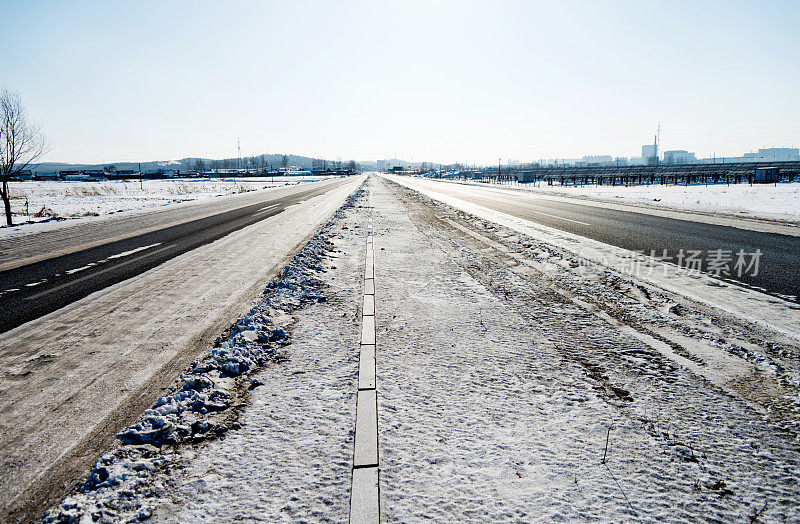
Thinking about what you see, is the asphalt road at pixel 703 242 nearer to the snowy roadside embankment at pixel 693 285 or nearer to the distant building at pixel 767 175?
the snowy roadside embankment at pixel 693 285

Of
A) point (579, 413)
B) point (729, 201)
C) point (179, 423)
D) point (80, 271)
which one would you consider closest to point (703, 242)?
point (579, 413)

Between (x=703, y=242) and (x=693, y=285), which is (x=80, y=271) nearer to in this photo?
(x=693, y=285)

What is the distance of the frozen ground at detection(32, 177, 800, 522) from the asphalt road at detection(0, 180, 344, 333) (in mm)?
3727

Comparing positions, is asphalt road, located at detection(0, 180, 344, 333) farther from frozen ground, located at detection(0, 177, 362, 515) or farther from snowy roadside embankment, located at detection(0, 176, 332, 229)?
snowy roadside embankment, located at detection(0, 176, 332, 229)

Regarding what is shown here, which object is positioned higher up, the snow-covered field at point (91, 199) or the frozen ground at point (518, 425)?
the snow-covered field at point (91, 199)

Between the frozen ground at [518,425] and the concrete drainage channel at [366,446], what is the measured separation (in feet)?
0.18

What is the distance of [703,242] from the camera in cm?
982

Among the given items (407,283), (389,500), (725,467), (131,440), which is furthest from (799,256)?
(131,440)

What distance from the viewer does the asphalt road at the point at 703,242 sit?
6.63 meters

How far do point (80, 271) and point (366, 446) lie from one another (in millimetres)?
7820

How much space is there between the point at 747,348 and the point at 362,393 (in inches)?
141

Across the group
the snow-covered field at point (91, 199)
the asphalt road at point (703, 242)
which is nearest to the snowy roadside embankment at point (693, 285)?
the asphalt road at point (703, 242)

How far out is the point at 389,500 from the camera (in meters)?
2.15

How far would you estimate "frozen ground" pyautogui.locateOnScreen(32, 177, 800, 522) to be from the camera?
2164 mm
